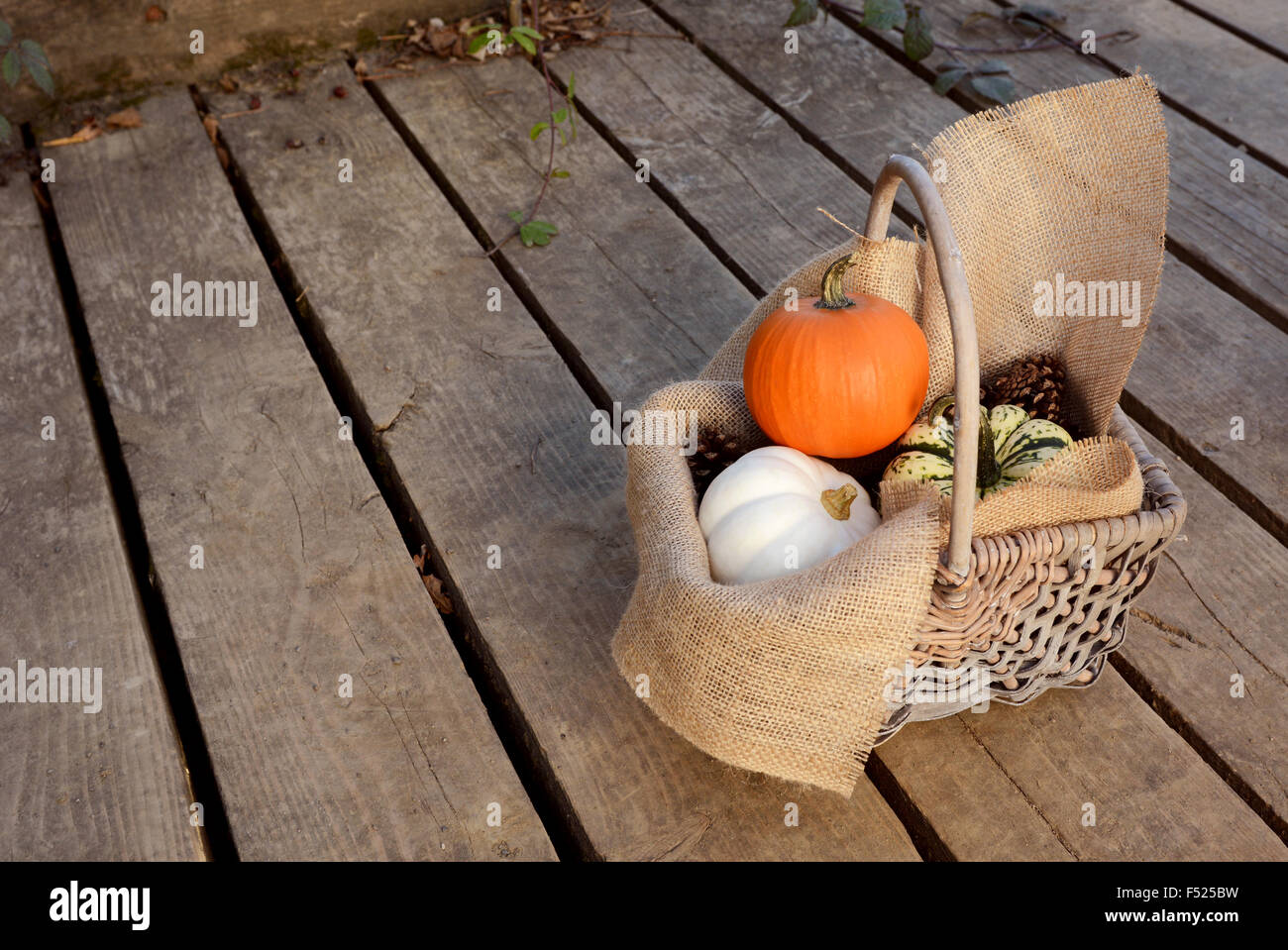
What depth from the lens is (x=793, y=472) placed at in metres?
1.22

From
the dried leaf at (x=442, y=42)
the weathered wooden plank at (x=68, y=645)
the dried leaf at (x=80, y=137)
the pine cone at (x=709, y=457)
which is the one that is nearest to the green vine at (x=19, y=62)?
the dried leaf at (x=80, y=137)

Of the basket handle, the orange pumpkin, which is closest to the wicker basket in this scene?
the basket handle

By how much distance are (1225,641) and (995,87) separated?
4.12 ft

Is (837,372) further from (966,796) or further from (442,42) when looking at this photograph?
(442,42)

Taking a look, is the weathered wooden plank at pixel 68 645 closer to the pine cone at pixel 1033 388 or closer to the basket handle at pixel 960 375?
the basket handle at pixel 960 375

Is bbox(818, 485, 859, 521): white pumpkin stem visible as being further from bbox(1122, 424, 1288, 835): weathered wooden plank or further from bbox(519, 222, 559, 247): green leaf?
bbox(519, 222, 559, 247): green leaf

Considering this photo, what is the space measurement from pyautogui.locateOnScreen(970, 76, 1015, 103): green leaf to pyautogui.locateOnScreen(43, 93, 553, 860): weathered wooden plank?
4.42 feet

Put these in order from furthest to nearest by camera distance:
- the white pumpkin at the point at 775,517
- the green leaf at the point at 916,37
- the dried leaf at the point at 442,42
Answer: the dried leaf at the point at 442,42
the green leaf at the point at 916,37
the white pumpkin at the point at 775,517

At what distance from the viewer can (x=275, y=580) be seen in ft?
4.79

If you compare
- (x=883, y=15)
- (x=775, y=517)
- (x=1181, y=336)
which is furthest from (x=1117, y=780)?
(x=883, y=15)

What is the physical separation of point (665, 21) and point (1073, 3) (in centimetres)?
90

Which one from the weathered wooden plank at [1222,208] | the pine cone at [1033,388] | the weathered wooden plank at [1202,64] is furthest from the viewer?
the weathered wooden plank at [1202,64]

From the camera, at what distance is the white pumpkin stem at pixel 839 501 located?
120 centimetres

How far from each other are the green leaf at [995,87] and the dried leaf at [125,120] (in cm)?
161
